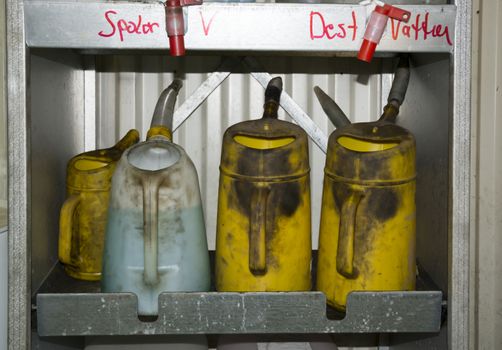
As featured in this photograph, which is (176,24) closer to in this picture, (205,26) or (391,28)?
(205,26)

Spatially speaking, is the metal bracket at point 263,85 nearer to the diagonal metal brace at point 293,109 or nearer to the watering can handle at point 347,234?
the diagonal metal brace at point 293,109

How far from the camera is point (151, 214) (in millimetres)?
854

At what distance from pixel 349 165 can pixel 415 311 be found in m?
0.23

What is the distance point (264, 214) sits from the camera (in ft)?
2.81

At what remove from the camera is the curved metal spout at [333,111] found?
1.17 metres

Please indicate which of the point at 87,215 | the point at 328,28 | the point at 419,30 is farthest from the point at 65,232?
the point at 419,30

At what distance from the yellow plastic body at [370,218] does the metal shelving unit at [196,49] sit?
42 millimetres

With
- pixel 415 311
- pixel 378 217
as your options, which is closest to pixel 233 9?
pixel 378 217

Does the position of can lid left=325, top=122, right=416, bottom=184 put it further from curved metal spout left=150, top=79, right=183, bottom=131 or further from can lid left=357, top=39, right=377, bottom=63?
curved metal spout left=150, top=79, right=183, bottom=131

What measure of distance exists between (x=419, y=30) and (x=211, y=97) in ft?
1.77

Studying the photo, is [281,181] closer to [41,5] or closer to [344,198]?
[344,198]

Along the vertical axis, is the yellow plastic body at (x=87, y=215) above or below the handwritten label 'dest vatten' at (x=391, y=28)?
below

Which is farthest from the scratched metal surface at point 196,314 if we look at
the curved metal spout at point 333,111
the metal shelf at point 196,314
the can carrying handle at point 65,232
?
the curved metal spout at point 333,111

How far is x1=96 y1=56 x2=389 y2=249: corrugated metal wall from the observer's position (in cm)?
128
